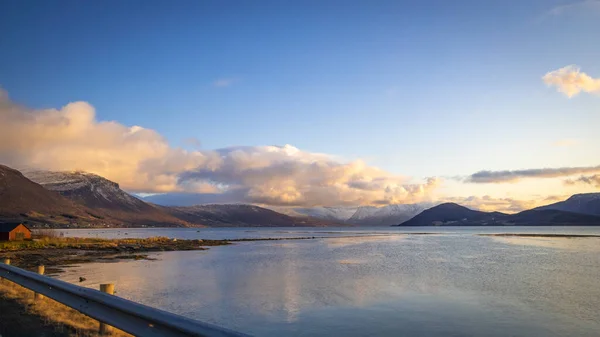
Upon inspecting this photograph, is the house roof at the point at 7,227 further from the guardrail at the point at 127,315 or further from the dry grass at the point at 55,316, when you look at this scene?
the guardrail at the point at 127,315

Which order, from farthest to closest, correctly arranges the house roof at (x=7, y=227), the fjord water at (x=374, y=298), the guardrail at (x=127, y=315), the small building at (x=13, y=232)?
the house roof at (x=7, y=227) → the small building at (x=13, y=232) → the fjord water at (x=374, y=298) → the guardrail at (x=127, y=315)

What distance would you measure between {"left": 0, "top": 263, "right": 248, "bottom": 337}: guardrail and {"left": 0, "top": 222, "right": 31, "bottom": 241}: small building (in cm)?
7363

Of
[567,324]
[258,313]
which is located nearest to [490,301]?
[567,324]

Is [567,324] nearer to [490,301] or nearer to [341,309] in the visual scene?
[490,301]

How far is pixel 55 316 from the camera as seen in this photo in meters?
12.4

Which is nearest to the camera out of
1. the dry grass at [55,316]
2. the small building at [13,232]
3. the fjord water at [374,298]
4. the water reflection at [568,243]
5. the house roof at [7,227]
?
the dry grass at [55,316]

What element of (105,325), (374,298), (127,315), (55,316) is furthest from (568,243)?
(127,315)

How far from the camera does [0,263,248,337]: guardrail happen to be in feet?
21.5

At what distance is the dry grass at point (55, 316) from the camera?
1086 cm

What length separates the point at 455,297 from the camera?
91.1ft

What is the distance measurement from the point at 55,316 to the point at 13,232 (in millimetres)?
75224

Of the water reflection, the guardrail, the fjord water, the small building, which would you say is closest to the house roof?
A: the small building

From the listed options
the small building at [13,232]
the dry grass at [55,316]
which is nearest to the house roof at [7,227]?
the small building at [13,232]

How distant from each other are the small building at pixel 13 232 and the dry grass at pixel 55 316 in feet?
226
